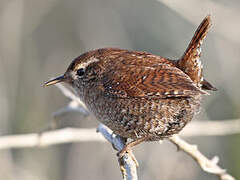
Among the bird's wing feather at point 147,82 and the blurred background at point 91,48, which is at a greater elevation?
the bird's wing feather at point 147,82

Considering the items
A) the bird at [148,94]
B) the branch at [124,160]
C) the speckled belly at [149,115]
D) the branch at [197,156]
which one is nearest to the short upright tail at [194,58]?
the bird at [148,94]

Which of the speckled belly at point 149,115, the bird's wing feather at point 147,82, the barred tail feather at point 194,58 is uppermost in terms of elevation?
the barred tail feather at point 194,58

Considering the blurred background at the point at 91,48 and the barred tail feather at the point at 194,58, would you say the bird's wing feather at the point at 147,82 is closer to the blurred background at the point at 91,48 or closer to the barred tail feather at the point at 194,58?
the barred tail feather at the point at 194,58

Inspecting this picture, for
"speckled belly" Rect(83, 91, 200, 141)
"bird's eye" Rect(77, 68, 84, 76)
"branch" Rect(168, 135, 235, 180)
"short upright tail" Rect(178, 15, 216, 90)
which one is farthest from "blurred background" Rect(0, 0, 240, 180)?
"short upright tail" Rect(178, 15, 216, 90)

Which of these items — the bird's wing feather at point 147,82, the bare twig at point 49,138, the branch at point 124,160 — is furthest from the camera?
the bare twig at point 49,138

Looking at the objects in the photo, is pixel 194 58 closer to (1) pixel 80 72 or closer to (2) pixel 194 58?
(2) pixel 194 58

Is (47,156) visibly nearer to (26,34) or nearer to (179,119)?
(26,34)

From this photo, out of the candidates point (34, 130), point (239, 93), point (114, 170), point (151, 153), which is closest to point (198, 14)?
point (239, 93)
